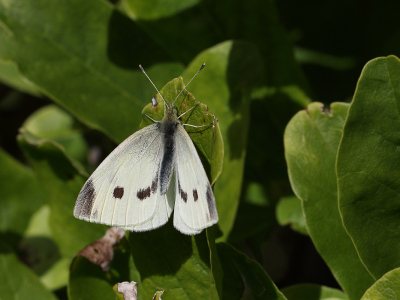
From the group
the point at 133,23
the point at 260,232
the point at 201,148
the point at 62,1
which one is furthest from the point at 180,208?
the point at 62,1

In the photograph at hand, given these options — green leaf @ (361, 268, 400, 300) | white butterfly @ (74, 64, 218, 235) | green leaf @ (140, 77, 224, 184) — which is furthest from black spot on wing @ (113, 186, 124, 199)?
green leaf @ (361, 268, 400, 300)

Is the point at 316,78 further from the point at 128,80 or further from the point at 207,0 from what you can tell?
the point at 128,80

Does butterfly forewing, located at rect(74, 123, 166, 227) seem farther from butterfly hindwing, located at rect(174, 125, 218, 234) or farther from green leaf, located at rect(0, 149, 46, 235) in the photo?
green leaf, located at rect(0, 149, 46, 235)

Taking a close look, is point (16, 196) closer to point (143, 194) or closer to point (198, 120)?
point (143, 194)

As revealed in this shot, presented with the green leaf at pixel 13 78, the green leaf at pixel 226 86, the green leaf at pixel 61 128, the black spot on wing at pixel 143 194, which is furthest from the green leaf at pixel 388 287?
the green leaf at pixel 13 78

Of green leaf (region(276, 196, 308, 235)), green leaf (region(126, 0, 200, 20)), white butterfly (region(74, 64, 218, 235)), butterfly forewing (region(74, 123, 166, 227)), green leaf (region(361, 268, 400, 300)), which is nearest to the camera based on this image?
green leaf (region(361, 268, 400, 300))

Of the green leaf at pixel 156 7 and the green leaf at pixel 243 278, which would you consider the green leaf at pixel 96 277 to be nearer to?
the green leaf at pixel 243 278

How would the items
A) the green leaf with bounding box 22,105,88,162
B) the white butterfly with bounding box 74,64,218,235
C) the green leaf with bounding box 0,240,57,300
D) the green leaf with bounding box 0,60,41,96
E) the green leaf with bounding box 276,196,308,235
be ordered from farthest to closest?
the green leaf with bounding box 22,105,88,162
the green leaf with bounding box 0,60,41,96
the green leaf with bounding box 0,240,57,300
the green leaf with bounding box 276,196,308,235
the white butterfly with bounding box 74,64,218,235
